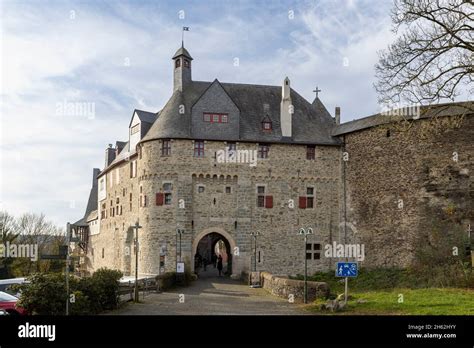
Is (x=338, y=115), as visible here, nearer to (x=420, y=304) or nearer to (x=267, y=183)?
(x=267, y=183)

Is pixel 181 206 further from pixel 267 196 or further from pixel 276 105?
pixel 276 105

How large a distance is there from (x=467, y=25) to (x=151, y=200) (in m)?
20.9

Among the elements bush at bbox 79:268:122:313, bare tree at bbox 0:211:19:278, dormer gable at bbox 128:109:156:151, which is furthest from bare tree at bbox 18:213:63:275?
bush at bbox 79:268:122:313

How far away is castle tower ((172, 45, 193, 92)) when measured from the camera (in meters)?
34.0

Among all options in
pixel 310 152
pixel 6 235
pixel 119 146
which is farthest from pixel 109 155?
pixel 310 152

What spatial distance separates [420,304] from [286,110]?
19.9m

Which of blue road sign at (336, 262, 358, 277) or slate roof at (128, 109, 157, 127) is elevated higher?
slate roof at (128, 109, 157, 127)

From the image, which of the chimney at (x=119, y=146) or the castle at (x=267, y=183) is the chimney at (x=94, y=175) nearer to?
the chimney at (x=119, y=146)

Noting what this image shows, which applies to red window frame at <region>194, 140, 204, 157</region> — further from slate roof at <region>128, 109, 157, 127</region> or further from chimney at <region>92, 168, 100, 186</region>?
chimney at <region>92, 168, 100, 186</region>

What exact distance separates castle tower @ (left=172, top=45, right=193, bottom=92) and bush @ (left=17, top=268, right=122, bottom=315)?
63.2ft

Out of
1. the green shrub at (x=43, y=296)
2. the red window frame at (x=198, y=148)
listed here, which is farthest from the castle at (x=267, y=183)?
the green shrub at (x=43, y=296)

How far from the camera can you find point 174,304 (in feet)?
62.0

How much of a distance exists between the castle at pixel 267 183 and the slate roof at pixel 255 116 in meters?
0.08

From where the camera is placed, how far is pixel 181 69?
112ft
